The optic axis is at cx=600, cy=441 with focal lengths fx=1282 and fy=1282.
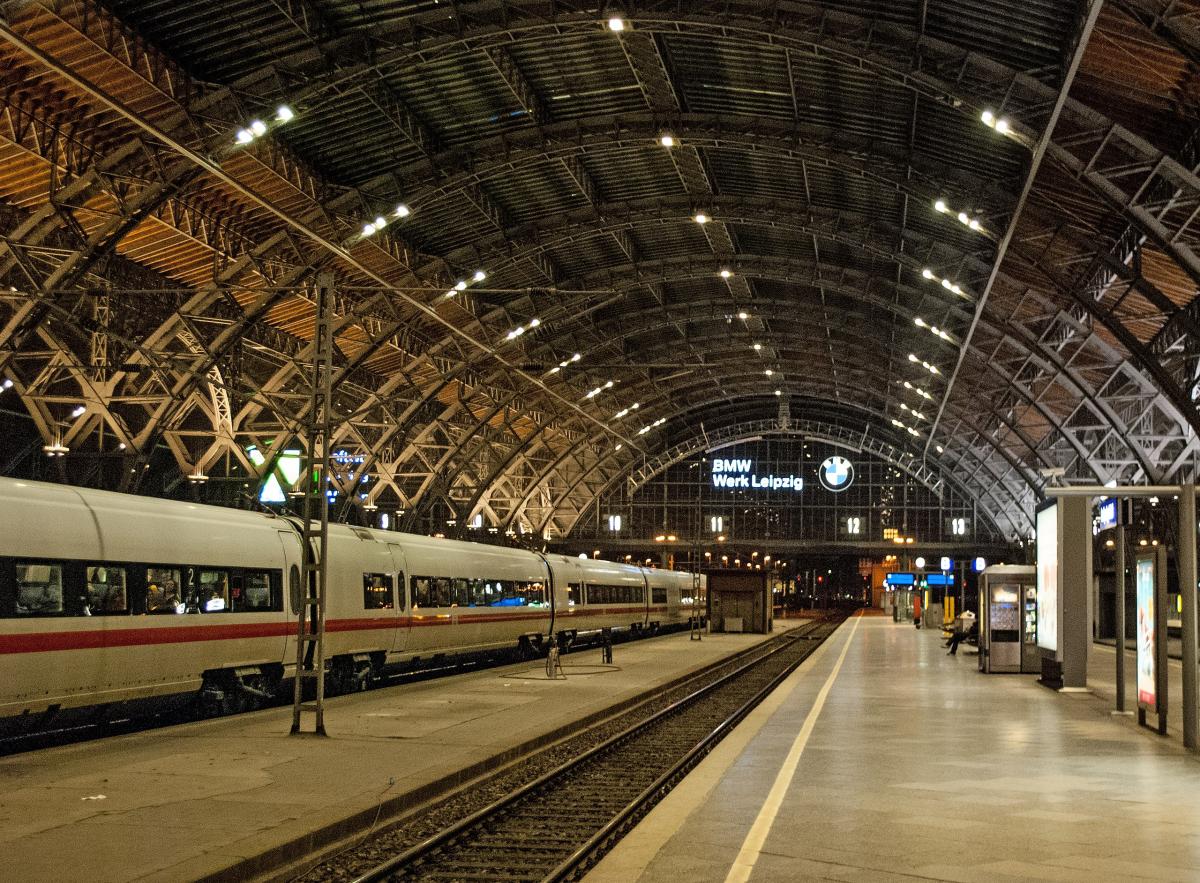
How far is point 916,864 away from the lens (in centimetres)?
900

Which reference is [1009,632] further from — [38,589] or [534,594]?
[38,589]

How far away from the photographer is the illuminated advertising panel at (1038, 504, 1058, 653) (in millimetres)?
23344

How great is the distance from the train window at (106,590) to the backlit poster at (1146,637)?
43.5ft

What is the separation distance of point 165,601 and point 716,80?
21.8 metres

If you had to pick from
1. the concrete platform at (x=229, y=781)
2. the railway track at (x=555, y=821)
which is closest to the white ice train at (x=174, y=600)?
the concrete platform at (x=229, y=781)

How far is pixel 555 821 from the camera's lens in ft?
40.4

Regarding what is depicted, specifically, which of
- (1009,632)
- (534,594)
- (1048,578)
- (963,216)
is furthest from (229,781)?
(534,594)

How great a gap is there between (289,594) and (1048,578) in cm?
1392

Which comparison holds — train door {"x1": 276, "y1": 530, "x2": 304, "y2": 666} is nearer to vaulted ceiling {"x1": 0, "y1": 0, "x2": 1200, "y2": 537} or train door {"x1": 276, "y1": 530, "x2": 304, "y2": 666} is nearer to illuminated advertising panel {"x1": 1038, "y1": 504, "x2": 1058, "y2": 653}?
vaulted ceiling {"x1": 0, "y1": 0, "x2": 1200, "y2": 537}

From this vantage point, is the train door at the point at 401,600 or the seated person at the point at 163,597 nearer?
the seated person at the point at 163,597

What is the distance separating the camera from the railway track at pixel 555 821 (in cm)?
984

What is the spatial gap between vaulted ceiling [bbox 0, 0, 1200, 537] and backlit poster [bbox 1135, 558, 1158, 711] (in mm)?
9780

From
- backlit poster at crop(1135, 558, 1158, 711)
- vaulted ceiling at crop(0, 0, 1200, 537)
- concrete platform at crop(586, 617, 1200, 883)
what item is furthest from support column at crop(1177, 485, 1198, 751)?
vaulted ceiling at crop(0, 0, 1200, 537)

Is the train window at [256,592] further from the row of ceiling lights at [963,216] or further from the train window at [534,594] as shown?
the row of ceiling lights at [963,216]
